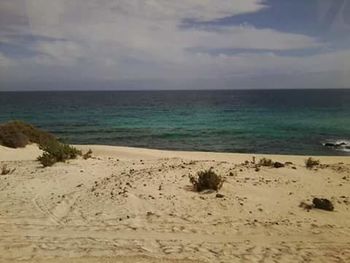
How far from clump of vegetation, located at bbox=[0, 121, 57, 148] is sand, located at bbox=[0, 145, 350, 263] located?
7.83 m

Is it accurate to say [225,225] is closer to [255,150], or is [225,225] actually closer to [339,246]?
[339,246]

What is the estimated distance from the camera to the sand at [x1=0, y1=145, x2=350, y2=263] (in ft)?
21.4

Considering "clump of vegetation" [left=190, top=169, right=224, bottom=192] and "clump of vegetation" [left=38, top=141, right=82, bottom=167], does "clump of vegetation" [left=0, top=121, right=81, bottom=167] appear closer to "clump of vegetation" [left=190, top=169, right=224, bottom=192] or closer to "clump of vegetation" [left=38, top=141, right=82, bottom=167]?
"clump of vegetation" [left=38, top=141, right=82, bottom=167]

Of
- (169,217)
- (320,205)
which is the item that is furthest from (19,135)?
(320,205)

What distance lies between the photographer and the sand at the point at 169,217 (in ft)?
21.4

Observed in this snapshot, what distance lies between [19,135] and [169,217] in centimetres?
1394

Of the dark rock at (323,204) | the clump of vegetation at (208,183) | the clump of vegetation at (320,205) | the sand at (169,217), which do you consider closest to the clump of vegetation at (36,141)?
the sand at (169,217)

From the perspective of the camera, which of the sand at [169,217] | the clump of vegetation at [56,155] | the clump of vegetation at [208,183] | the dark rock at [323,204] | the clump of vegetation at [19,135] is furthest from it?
the clump of vegetation at [19,135]

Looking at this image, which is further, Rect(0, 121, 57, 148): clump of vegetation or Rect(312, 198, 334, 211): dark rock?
Rect(0, 121, 57, 148): clump of vegetation

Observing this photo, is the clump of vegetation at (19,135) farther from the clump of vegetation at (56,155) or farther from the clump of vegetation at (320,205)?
the clump of vegetation at (320,205)

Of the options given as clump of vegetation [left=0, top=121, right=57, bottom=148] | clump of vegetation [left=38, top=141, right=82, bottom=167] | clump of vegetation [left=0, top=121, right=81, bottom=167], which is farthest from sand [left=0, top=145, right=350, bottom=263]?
clump of vegetation [left=0, top=121, right=57, bottom=148]

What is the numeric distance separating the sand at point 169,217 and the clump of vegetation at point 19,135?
25.7 ft

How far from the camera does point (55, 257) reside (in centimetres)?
628

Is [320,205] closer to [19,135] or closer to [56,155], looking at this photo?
[56,155]
